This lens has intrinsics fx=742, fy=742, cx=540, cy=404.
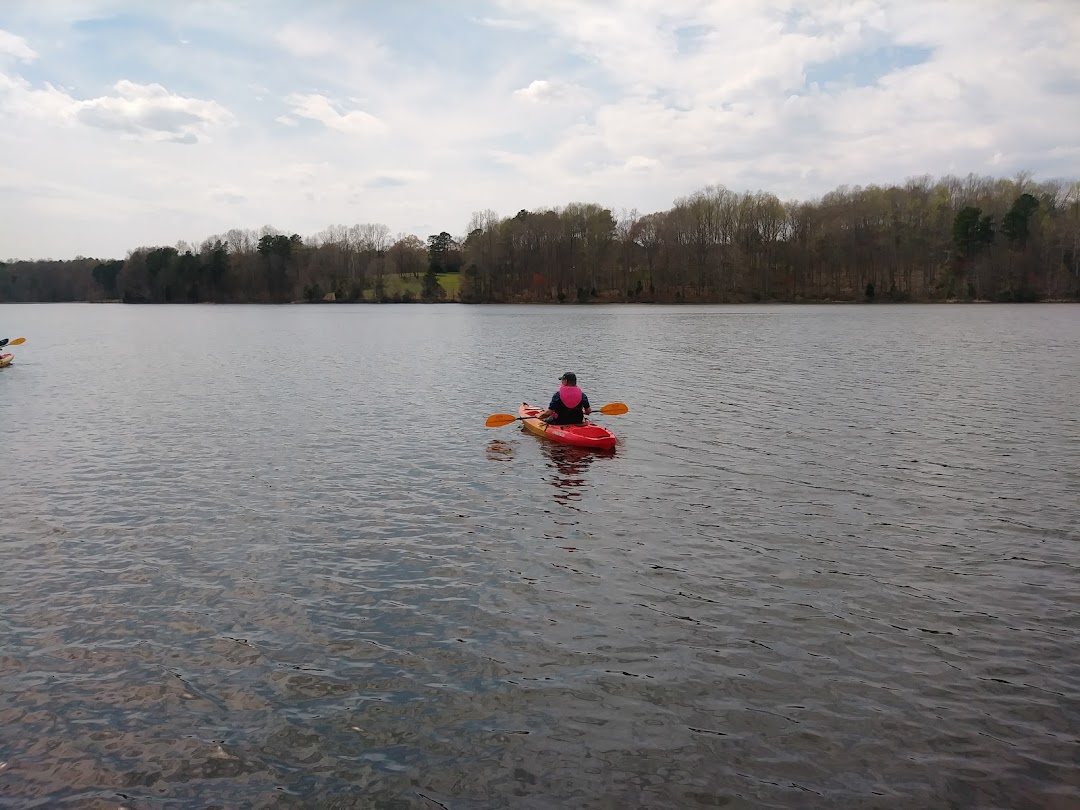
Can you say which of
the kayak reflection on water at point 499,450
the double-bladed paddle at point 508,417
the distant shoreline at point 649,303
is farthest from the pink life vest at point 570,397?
the distant shoreline at point 649,303

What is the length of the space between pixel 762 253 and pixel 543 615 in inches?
4839

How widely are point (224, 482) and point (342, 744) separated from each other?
1046cm

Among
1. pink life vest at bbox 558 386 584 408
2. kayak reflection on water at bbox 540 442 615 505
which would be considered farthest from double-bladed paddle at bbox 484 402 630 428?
pink life vest at bbox 558 386 584 408

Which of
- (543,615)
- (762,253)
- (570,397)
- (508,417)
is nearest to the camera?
(543,615)

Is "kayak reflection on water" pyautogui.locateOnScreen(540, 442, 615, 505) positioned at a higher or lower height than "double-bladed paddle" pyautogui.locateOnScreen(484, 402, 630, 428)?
lower

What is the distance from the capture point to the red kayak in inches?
734

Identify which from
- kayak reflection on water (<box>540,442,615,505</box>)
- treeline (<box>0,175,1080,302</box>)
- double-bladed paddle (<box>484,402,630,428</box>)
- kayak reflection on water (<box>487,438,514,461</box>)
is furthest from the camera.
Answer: treeline (<box>0,175,1080,302</box>)

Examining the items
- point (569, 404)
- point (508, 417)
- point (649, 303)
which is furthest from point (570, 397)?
point (649, 303)

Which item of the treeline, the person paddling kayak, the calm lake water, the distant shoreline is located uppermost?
the treeline

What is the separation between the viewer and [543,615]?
9367mm

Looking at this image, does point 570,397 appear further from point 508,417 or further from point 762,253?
point 762,253

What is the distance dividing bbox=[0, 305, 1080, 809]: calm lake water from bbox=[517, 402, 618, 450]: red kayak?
1.50 ft

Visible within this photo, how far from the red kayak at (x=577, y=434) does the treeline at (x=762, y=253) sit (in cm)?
10717

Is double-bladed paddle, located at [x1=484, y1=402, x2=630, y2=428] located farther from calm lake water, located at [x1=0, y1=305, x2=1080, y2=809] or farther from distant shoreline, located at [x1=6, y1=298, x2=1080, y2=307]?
distant shoreline, located at [x1=6, y1=298, x2=1080, y2=307]
